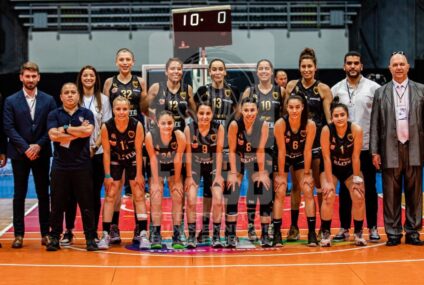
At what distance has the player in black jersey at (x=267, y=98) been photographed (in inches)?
257

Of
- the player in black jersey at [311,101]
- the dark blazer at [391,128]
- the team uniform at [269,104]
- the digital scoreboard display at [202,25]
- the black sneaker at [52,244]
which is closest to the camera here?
the black sneaker at [52,244]

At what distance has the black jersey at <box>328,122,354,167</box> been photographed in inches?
247

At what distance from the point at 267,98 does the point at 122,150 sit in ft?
4.90

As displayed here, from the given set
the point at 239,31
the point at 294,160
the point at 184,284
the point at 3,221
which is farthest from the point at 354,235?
the point at 239,31

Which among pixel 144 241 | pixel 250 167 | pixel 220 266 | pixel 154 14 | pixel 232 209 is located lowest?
pixel 220 266

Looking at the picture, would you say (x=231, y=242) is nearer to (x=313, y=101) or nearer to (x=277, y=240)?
(x=277, y=240)

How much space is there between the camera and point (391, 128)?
6406 millimetres

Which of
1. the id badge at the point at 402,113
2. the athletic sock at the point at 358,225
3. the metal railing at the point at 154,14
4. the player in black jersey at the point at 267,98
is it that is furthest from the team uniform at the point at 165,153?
the metal railing at the point at 154,14

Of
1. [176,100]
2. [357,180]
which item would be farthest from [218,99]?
[357,180]

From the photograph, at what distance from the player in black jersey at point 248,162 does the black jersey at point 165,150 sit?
1.68 feet

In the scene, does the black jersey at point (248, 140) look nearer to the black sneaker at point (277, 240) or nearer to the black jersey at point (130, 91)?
the black sneaker at point (277, 240)

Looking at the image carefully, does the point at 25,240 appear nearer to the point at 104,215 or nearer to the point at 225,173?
the point at 104,215

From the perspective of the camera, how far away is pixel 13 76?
13.4 m

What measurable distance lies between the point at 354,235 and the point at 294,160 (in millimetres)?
928
